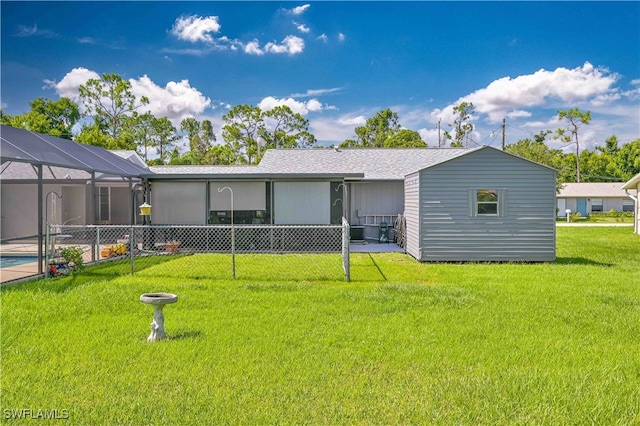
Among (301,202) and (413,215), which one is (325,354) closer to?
(413,215)

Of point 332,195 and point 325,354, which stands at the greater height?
point 332,195

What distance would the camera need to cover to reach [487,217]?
1038 centimetres

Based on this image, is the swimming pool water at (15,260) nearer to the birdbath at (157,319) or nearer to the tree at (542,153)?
the birdbath at (157,319)

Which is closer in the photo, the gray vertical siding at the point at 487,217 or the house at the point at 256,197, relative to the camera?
the gray vertical siding at the point at 487,217

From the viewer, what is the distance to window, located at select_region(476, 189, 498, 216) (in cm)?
1037

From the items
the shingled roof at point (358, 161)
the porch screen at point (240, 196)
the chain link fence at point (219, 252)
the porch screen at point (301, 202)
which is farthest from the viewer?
the shingled roof at point (358, 161)

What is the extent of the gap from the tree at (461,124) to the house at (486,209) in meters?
34.6

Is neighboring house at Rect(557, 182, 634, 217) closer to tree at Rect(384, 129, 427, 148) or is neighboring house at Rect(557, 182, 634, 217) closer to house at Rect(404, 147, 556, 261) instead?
tree at Rect(384, 129, 427, 148)

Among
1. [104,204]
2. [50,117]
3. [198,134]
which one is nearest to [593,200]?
[104,204]

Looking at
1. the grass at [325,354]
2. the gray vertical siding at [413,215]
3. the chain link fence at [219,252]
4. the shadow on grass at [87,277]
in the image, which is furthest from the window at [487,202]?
the shadow on grass at [87,277]

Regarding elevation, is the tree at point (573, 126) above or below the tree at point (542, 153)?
above

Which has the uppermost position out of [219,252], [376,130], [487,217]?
[376,130]

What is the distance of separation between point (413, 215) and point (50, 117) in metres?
32.7

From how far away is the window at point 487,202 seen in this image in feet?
34.0
